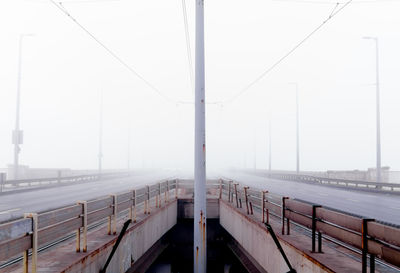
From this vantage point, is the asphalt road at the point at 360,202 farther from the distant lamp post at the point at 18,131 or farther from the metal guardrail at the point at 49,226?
the distant lamp post at the point at 18,131

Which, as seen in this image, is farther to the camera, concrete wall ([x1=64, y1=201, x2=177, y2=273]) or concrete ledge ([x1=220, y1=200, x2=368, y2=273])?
concrete wall ([x1=64, y1=201, x2=177, y2=273])

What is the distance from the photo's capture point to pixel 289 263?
7531 mm

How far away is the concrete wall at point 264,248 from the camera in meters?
Answer: 6.87

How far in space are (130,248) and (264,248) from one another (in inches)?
141

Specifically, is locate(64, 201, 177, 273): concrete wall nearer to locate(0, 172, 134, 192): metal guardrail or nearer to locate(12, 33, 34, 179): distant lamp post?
locate(0, 172, 134, 192): metal guardrail

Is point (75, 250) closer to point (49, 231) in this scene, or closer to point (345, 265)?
point (49, 231)

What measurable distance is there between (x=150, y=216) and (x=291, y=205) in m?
5.43

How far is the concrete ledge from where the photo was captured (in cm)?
616

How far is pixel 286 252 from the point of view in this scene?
7816mm

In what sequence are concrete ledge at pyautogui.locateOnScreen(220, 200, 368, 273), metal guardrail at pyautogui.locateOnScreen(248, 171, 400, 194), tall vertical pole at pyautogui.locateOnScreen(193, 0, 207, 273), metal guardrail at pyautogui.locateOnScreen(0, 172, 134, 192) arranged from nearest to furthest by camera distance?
concrete ledge at pyautogui.locateOnScreen(220, 200, 368, 273) < tall vertical pole at pyautogui.locateOnScreen(193, 0, 207, 273) < metal guardrail at pyautogui.locateOnScreen(0, 172, 134, 192) < metal guardrail at pyautogui.locateOnScreen(248, 171, 400, 194)

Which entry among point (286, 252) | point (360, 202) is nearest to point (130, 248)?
point (286, 252)

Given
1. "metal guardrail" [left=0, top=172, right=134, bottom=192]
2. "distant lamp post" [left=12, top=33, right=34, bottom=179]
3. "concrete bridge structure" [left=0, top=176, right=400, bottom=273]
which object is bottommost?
"metal guardrail" [left=0, top=172, right=134, bottom=192]

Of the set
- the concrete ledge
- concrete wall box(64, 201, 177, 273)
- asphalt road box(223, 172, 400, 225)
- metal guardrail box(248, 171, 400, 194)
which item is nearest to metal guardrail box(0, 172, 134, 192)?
concrete wall box(64, 201, 177, 273)

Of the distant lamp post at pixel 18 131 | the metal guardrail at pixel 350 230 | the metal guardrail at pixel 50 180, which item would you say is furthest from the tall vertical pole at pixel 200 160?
the distant lamp post at pixel 18 131
